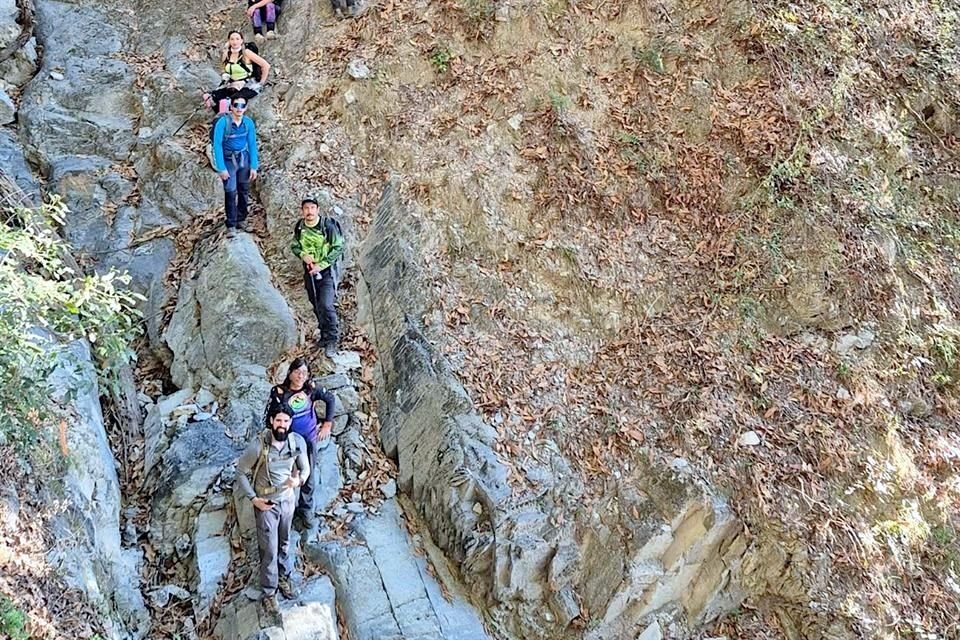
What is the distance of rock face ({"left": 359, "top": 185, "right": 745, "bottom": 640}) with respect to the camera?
6.34 m

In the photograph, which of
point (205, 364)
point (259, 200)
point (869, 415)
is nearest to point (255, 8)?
point (259, 200)

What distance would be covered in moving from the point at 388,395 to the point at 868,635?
4.94 metres

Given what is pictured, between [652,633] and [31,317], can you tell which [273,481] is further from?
[652,633]

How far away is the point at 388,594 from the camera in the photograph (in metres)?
6.21

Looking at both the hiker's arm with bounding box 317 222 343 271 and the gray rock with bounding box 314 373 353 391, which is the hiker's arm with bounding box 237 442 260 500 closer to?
the gray rock with bounding box 314 373 353 391

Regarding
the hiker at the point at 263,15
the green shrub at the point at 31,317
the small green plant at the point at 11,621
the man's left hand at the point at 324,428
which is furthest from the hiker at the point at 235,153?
the small green plant at the point at 11,621

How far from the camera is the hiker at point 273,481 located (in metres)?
5.57

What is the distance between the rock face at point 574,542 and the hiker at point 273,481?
1559 millimetres

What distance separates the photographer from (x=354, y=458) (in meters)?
7.18

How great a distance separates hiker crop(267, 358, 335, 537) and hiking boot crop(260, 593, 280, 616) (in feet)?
2.43

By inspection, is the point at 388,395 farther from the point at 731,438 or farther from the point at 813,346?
the point at 813,346

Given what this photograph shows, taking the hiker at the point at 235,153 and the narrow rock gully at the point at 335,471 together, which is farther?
the hiker at the point at 235,153

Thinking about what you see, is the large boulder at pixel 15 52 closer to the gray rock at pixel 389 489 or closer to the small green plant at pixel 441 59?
the small green plant at pixel 441 59

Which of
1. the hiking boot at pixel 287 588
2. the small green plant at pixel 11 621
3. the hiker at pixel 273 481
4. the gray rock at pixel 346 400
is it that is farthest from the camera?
the gray rock at pixel 346 400
